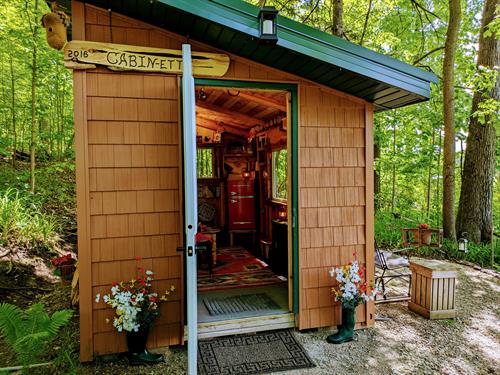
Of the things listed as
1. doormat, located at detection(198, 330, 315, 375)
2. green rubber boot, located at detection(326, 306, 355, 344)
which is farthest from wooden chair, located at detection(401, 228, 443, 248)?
doormat, located at detection(198, 330, 315, 375)

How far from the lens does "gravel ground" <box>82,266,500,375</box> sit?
9.07ft

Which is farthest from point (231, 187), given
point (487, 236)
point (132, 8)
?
point (487, 236)

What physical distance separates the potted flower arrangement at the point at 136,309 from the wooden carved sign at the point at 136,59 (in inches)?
68.6

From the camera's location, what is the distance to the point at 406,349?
309 cm

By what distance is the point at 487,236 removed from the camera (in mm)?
6586

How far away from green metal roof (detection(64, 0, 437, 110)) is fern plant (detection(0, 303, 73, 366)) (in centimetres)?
245

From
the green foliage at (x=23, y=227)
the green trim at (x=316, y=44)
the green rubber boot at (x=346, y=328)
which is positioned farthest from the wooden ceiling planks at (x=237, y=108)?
the green foliage at (x=23, y=227)

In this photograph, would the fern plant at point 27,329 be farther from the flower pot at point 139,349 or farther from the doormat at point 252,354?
the doormat at point 252,354

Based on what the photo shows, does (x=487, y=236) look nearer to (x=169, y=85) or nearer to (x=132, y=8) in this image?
(x=169, y=85)

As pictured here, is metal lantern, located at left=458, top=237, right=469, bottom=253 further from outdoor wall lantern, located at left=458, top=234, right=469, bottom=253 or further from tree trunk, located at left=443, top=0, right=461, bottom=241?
tree trunk, located at left=443, top=0, right=461, bottom=241

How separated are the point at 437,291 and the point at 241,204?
3799 mm

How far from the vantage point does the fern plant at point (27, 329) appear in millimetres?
2377

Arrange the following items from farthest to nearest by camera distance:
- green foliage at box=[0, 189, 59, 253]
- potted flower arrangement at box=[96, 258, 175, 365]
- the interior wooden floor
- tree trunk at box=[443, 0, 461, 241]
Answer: tree trunk at box=[443, 0, 461, 241], green foliage at box=[0, 189, 59, 253], the interior wooden floor, potted flower arrangement at box=[96, 258, 175, 365]

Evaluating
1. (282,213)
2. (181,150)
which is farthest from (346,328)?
(282,213)
